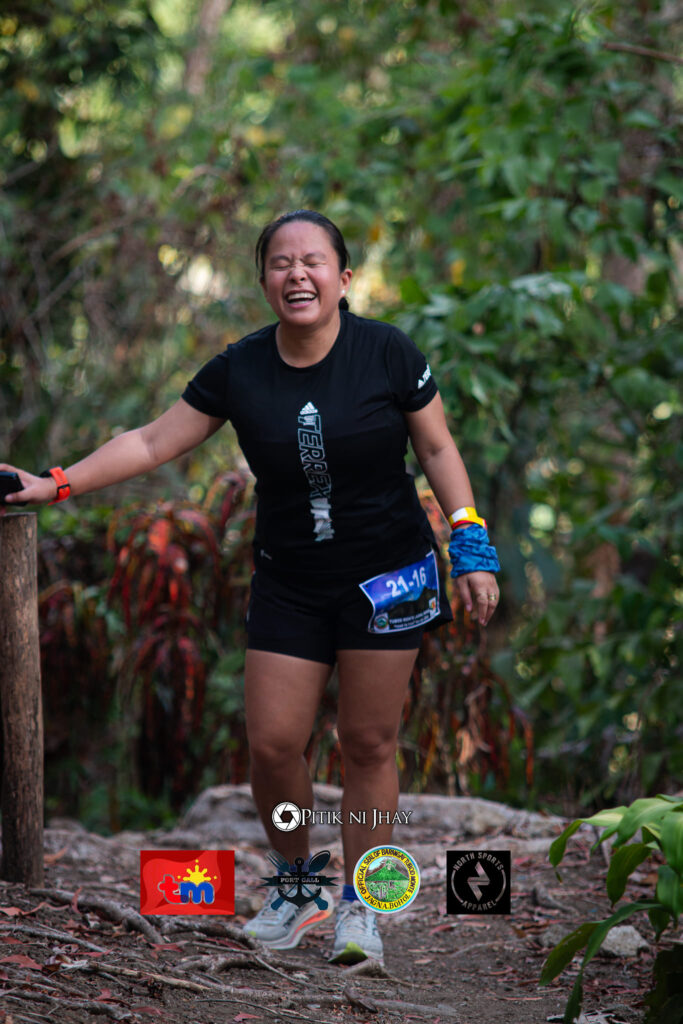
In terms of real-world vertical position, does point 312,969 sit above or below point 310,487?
below

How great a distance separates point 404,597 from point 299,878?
0.84m

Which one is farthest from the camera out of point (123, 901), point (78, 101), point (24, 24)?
point (78, 101)

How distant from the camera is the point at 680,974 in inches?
83.7

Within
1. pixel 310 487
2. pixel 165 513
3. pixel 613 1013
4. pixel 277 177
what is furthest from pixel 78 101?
pixel 613 1013

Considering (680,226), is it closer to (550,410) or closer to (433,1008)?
(550,410)

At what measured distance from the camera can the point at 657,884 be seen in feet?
6.92

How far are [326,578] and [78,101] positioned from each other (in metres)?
4.90

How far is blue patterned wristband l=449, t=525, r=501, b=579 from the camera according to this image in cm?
246

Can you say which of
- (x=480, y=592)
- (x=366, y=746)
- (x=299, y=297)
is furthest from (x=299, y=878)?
(x=299, y=297)

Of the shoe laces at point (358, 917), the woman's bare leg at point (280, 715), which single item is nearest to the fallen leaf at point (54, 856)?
the woman's bare leg at point (280, 715)

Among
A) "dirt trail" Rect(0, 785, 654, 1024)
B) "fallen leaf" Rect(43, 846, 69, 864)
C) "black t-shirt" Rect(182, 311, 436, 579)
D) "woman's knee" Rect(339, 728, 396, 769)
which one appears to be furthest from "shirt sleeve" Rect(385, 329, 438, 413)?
"fallen leaf" Rect(43, 846, 69, 864)

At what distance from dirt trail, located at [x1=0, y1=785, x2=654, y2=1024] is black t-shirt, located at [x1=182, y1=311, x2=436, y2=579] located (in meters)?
1.00

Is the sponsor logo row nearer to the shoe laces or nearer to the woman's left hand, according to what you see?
the shoe laces

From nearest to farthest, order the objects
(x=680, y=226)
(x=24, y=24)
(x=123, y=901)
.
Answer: (x=123, y=901) → (x=680, y=226) → (x=24, y=24)
